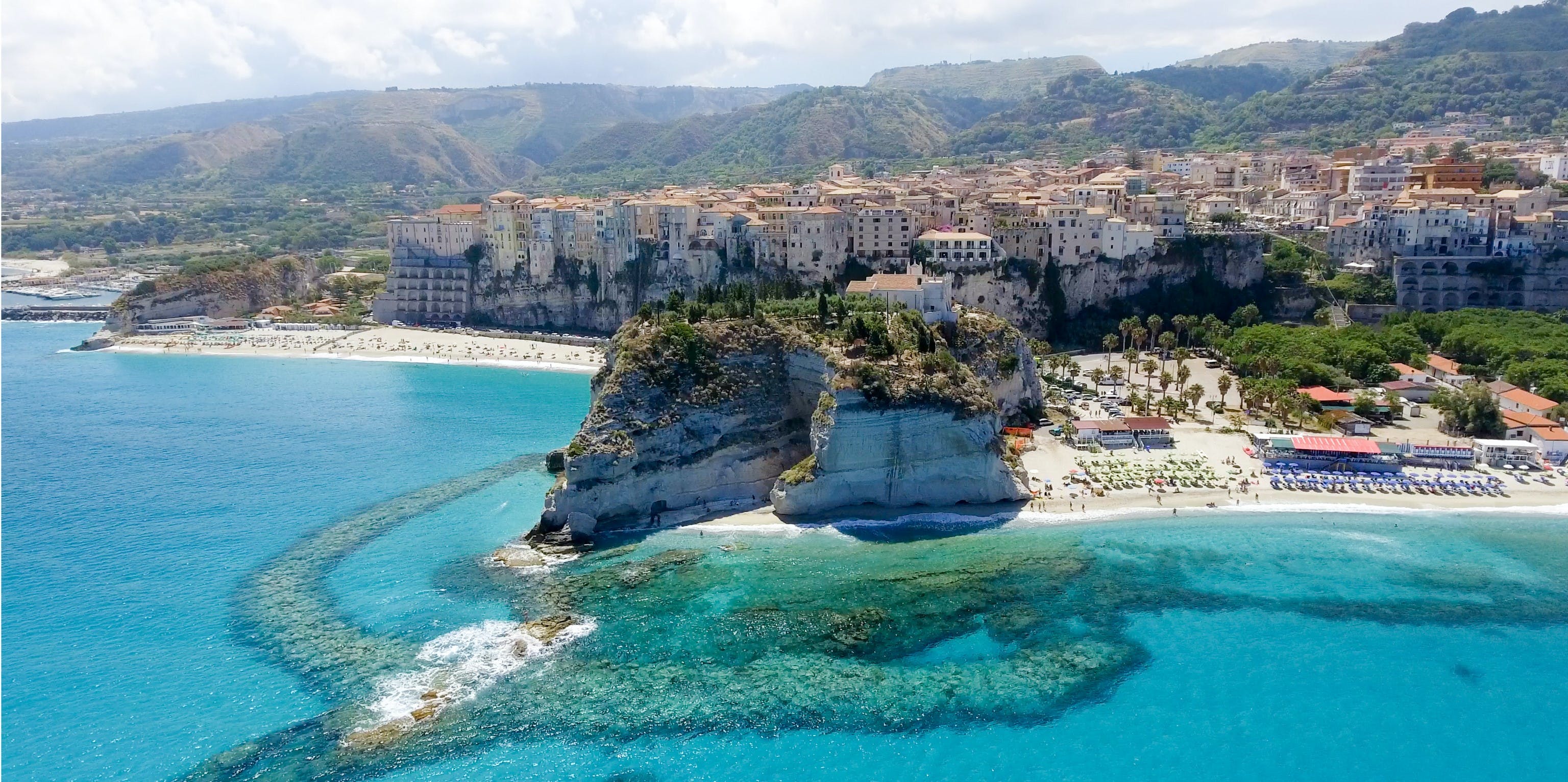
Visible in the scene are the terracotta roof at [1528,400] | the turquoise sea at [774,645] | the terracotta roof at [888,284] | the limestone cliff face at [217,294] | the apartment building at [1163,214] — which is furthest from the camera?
the limestone cliff face at [217,294]

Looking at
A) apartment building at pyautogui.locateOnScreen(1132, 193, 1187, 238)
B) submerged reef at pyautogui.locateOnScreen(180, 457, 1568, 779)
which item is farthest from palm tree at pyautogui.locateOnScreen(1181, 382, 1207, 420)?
apartment building at pyautogui.locateOnScreen(1132, 193, 1187, 238)

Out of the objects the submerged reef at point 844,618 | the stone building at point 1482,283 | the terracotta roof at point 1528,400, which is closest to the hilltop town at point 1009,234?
the stone building at point 1482,283

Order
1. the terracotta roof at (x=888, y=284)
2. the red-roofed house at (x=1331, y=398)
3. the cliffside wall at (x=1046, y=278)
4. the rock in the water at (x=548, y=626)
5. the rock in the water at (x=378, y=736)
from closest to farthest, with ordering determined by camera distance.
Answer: the rock in the water at (x=378, y=736) < the rock in the water at (x=548, y=626) < the red-roofed house at (x=1331, y=398) < the terracotta roof at (x=888, y=284) < the cliffside wall at (x=1046, y=278)

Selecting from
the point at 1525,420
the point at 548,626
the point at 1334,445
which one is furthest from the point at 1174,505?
the point at 548,626

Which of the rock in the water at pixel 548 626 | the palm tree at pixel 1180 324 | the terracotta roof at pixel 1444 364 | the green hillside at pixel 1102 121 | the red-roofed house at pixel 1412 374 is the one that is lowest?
the rock in the water at pixel 548 626

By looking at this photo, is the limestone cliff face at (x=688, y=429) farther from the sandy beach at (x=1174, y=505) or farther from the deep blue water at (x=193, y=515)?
the deep blue water at (x=193, y=515)

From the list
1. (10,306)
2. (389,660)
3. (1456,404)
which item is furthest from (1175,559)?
(10,306)
